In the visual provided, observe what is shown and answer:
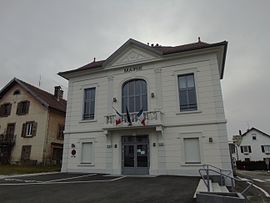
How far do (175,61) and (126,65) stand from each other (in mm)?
3548

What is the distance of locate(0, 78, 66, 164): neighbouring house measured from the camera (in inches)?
853

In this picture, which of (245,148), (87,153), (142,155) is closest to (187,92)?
(142,155)

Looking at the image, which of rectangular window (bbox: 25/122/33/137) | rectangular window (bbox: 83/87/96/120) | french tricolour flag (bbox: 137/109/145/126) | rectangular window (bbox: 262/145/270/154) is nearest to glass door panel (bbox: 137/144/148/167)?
french tricolour flag (bbox: 137/109/145/126)

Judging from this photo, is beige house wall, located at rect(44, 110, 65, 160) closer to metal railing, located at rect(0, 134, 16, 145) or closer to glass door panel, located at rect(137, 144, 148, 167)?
metal railing, located at rect(0, 134, 16, 145)

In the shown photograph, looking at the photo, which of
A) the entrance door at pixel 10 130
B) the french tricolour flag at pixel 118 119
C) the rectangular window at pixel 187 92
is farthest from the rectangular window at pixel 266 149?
the entrance door at pixel 10 130

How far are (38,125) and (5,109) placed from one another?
236 inches

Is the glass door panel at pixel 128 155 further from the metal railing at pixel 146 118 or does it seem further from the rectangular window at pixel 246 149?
the rectangular window at pixel 246 149

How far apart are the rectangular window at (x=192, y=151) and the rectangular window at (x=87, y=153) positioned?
6456mm

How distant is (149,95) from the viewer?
14.6 meters

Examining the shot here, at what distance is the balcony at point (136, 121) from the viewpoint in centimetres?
1330

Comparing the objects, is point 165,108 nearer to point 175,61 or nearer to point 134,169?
point 175,61

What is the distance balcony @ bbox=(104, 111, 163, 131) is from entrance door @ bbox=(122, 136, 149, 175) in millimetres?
1056

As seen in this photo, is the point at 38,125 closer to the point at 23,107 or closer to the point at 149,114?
the point at 23,107

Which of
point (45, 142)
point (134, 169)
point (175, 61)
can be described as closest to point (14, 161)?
point (45, 142)
